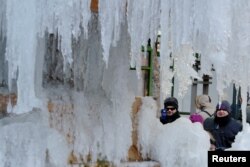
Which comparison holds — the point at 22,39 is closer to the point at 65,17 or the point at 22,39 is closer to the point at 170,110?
the point at 65,17

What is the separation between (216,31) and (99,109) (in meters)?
1.66

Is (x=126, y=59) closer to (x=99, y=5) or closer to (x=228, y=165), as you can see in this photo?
(x=99, y=5)

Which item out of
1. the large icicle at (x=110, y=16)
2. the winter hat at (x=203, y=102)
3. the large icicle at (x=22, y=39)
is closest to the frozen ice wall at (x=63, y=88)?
the large icicle at (x=22, y=39)

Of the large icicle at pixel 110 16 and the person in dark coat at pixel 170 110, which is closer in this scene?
the large icicle at pixel 110 16

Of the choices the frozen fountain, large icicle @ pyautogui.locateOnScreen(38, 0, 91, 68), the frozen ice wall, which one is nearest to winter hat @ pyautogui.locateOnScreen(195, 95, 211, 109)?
the frozen fountain

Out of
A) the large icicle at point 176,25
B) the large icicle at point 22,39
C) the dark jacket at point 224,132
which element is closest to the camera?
the large icicle at point 176,25

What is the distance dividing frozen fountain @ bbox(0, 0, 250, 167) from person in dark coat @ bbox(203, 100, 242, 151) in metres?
0.93

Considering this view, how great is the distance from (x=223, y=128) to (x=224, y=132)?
0.23 feet

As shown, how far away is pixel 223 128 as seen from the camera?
268 inches

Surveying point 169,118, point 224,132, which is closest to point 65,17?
point 169,118

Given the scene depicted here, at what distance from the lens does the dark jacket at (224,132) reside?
264 inches

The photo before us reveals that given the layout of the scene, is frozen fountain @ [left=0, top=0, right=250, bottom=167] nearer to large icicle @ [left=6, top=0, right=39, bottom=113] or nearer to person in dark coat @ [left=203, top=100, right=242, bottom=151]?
large icicle @ [left=6, top=0, right=39, bottom=113]

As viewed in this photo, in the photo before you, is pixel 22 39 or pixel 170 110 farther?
pixel 170 110

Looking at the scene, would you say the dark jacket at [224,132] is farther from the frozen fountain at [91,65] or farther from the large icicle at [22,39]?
the large icicle at [22,39]
